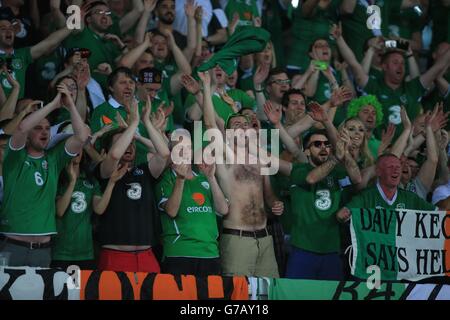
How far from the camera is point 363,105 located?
451 inches

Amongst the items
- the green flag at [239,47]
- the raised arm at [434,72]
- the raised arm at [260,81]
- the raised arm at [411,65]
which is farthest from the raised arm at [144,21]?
the raised arm at [434,72]

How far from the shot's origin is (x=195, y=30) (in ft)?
38.2

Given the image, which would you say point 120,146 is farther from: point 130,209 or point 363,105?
point 363,105

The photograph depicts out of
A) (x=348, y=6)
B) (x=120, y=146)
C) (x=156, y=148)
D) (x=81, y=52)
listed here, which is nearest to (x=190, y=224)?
(x=156, y=148)

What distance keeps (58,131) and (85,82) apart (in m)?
0.66

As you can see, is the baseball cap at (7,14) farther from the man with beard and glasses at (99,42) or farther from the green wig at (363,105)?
the green wig at (363,105)

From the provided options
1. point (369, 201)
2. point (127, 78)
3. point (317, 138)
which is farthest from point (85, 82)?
point (369, 201)

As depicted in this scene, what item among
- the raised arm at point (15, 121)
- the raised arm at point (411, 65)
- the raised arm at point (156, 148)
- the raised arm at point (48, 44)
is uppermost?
the raised arm at point (48, 44)

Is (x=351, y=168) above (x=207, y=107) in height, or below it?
below

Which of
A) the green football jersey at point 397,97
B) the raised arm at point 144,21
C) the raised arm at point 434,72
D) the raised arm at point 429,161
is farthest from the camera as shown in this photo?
the raised arm at point 434,72

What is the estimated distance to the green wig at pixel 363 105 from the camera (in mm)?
11445

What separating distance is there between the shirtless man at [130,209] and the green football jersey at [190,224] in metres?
0.12

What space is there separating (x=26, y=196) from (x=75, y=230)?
1.72 feet

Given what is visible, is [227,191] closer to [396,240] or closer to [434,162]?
[396,240]
